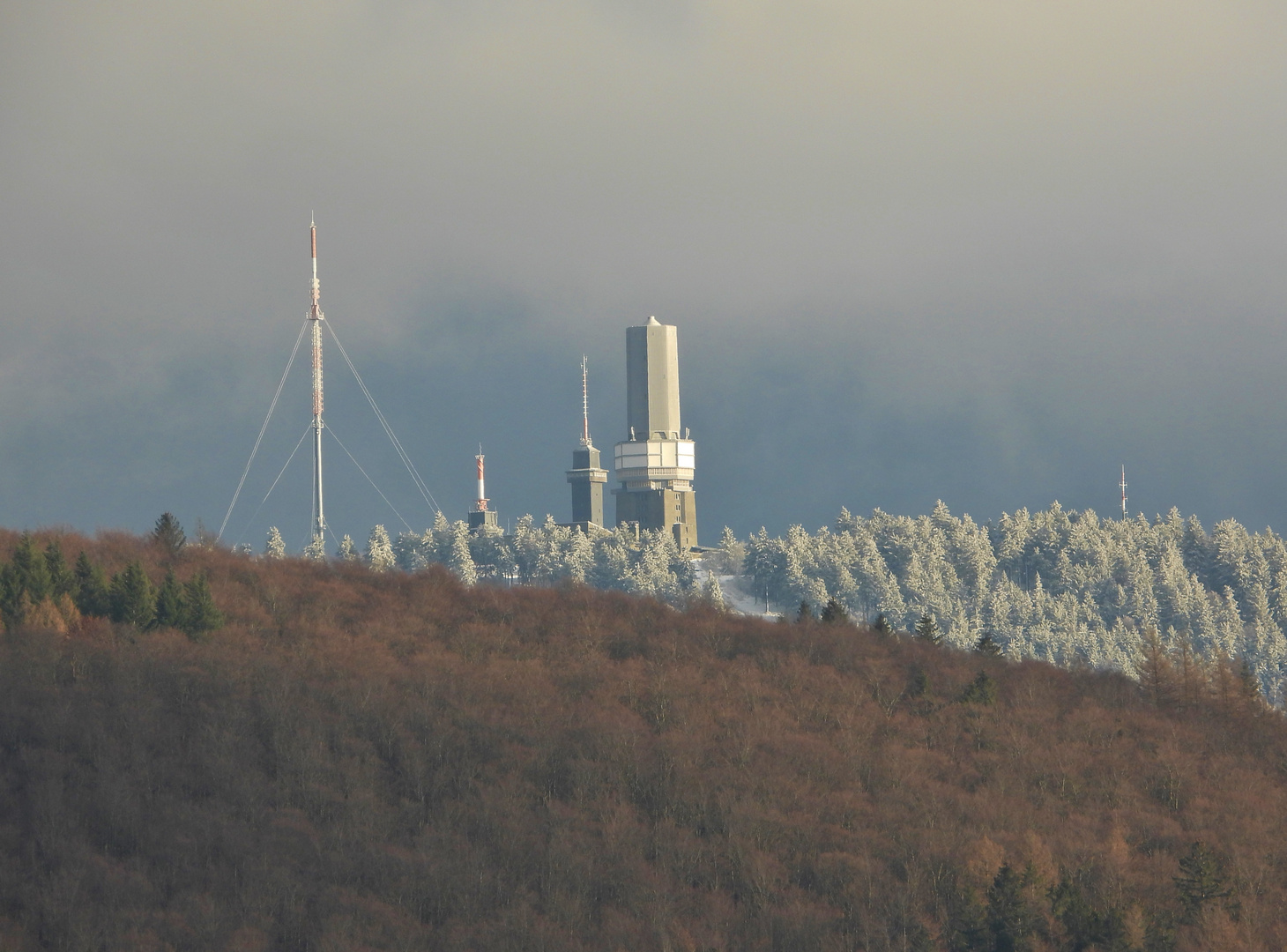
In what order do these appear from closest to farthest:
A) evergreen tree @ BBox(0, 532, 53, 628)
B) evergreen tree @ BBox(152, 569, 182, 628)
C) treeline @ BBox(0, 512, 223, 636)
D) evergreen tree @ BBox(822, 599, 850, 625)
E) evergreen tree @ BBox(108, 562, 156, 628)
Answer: evergreen tree @ BBox(0, 532, 53, 628) → treeline @ BBox(0, 512, 223, 636) → evergreen tree @ BBox(108, 562, 156, 628) → evergreen tree @ BBox(152, 569, 182, 628) → evergreen tree @ BBox(822, 599, 850, 625)

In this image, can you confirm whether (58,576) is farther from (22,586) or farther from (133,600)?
(133,600)

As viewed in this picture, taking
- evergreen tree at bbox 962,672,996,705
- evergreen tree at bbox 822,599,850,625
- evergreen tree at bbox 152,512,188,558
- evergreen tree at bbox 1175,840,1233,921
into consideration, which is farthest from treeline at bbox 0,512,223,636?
evergreen tree at bbox 1175,840,1233,921

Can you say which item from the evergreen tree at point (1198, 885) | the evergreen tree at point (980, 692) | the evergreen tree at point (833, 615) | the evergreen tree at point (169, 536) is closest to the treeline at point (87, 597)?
the evergreen tree at point (169, 536)

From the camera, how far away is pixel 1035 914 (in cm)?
5466

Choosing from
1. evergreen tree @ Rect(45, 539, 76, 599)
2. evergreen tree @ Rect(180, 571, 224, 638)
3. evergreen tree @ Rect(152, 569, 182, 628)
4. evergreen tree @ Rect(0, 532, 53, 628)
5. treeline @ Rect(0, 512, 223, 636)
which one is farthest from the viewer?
evergreen tree @ Rect(180, 571, 224, 638)

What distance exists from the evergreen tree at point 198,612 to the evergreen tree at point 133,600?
1376 mm

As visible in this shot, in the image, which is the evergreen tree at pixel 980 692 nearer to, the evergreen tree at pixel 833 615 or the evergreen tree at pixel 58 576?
the evergreen tree at pixel 833 615

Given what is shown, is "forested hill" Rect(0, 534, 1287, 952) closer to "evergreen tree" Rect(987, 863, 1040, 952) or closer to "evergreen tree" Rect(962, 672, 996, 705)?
"evergreen tree" Rect(987, 863, 1040, 952)

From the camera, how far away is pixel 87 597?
6856 cm

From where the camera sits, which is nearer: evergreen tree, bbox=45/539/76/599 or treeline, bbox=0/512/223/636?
treeline, bbox=0/512/223/636

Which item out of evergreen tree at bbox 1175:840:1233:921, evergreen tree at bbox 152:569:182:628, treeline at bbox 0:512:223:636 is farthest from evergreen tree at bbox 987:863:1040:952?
evergreen tree at bbox 152:569:182:628

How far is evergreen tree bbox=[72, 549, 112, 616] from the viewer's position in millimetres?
68250

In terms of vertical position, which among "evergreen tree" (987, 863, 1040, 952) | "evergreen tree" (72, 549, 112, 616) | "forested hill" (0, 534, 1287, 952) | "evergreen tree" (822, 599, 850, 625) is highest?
"evergreen tree" (72, 549, 112, 616)

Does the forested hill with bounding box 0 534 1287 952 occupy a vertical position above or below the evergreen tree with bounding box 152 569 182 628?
below
